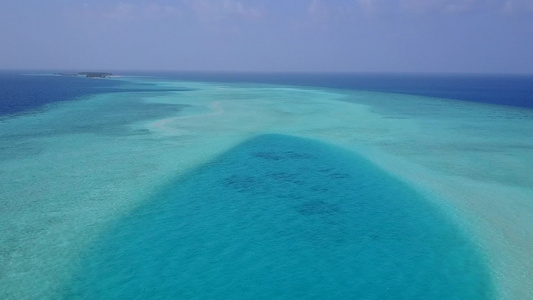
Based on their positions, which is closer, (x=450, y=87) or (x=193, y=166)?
(x=193, y=166)

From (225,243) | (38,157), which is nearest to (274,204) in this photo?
(225,243)

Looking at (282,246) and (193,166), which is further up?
(193,166)

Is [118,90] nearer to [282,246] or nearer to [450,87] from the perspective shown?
[282,246]

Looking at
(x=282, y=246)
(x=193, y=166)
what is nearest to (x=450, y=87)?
(x=193, y=166)

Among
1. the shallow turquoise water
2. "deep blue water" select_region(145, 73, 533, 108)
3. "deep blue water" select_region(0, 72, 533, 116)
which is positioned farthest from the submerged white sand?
"deep blue water" select_region(145, 73, 533, 108)

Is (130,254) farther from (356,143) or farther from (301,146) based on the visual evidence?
(356,143)

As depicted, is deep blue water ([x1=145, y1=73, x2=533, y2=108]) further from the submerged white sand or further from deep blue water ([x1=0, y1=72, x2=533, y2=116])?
the submerged white sand
